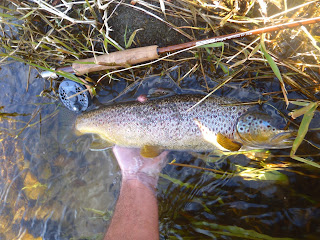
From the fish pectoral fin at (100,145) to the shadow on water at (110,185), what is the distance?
0.33ft

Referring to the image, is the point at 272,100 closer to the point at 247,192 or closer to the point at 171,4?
the point at 247,192

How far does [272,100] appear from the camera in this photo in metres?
2.36

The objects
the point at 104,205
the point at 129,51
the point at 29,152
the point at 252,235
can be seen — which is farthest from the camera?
the point at 29,152

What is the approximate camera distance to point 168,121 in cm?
238

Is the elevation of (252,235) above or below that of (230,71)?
below

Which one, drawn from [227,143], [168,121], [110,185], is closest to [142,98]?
[168,121]

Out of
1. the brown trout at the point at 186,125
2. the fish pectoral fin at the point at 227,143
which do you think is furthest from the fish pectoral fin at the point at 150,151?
the fish pectoral fin at the point at 227,143

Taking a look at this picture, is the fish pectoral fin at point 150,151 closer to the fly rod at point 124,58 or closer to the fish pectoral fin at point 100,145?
the fish pectoral fin at point 100,145

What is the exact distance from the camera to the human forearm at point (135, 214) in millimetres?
2471

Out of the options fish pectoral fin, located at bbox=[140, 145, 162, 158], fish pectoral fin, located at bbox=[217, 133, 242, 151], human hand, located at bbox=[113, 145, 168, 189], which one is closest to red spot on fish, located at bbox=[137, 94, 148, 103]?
fish pectoral fin, located at bbox=[140, 145, 162, 158]

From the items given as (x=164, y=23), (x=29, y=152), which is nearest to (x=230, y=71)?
(x=164, y=23)

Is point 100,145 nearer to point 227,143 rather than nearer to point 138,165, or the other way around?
point 138,165

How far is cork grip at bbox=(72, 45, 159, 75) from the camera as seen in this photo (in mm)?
2220

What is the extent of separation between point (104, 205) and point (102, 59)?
174cm
